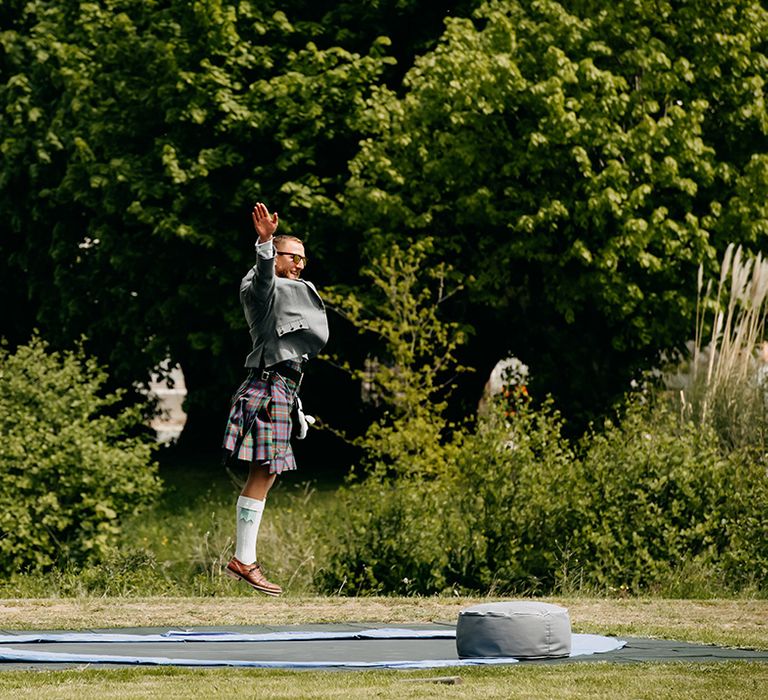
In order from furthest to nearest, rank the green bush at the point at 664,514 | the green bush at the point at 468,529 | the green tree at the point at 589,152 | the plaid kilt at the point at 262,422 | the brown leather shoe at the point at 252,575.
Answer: the green tree at the point at 589,152
the green bush at the point at 468,529
the green bush at the point at 664,514
the brown leather shoe at the point at 252,575
the plaid kilt at the point at 262,422

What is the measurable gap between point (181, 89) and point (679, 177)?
6.91 meters

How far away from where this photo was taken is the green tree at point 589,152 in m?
18.5

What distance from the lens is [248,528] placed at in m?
9.35

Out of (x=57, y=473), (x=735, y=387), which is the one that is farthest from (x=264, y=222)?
(x=735, y=387)

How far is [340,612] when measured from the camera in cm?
955

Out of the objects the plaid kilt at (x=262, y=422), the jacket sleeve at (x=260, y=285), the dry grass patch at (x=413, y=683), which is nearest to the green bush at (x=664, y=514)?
the plaid kilt at (x=262, y=422)

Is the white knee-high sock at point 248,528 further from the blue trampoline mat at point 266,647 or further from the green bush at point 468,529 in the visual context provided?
the green bush at point 468,529

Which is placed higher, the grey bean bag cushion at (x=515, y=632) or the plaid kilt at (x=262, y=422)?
the plaid kilt at (x=262, y=422)

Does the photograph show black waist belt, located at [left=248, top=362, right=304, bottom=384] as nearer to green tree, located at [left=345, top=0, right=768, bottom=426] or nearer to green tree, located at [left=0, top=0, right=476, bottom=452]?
green tree, located at [left=345, top=0, right=768, bottom=426]

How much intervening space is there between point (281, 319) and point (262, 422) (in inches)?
25.1

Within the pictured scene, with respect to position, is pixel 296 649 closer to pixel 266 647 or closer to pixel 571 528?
pixel 266 647

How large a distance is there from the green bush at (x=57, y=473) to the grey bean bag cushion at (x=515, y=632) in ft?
23.7

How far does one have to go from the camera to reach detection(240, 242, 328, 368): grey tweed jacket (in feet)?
29.5

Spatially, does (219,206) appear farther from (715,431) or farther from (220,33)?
(715,431)
